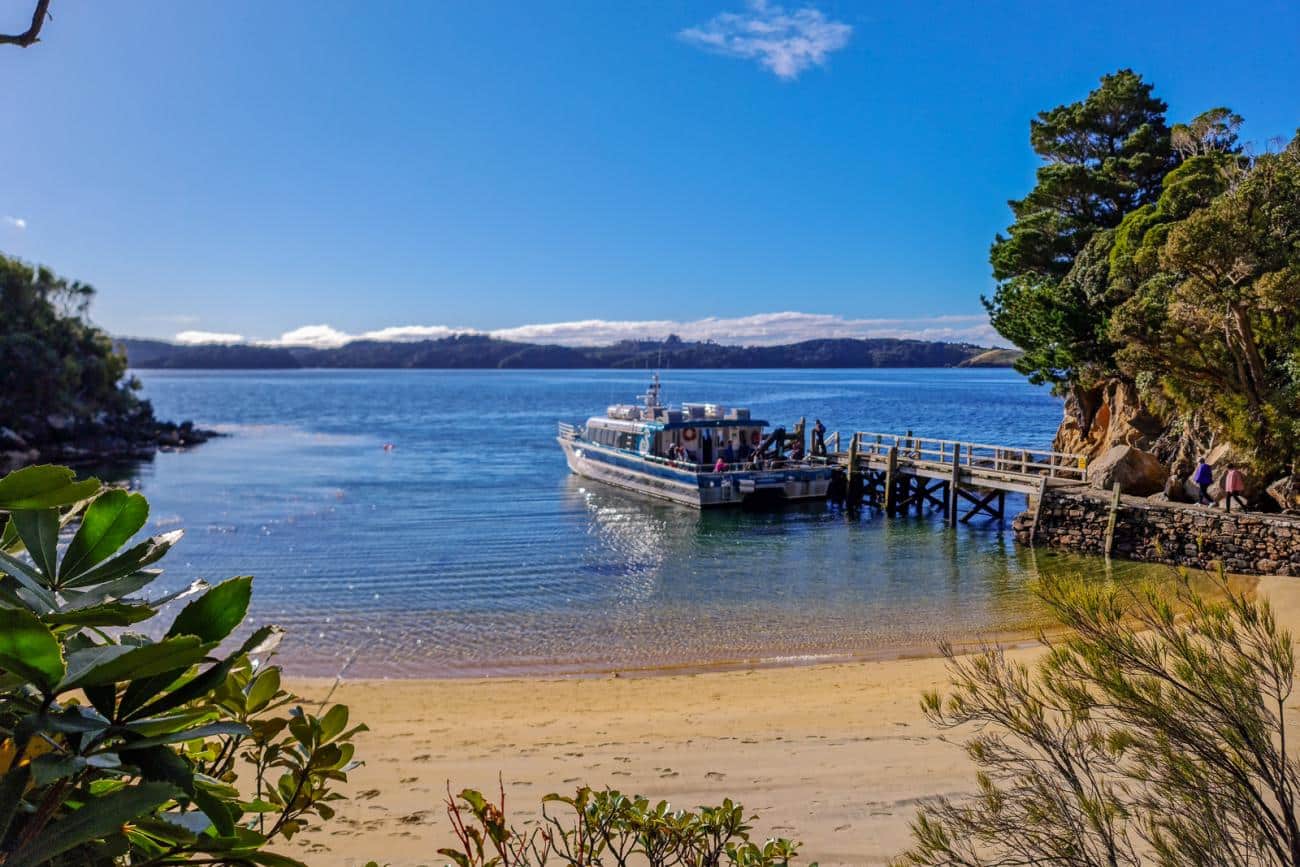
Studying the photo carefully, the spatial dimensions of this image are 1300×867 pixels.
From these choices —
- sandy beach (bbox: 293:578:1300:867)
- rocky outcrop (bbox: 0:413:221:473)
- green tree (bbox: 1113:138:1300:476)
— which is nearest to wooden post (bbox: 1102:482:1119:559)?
green tree (bbox: 1113:138:1300:476)

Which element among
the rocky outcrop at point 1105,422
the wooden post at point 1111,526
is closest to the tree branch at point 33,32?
the wooden post at point 1111,526

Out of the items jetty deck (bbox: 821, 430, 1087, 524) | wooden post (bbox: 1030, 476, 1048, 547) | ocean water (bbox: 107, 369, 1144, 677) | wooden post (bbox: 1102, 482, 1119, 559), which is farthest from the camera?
jetty deck (bbox: 821, 430, 1087, 524)

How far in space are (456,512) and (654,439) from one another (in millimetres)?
7783

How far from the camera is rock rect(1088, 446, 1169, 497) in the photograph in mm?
22375

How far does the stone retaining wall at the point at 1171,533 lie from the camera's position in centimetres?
1811

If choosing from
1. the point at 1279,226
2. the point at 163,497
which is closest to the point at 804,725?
the point at 1279,226

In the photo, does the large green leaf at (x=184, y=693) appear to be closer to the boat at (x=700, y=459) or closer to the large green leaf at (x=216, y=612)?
the large green leaf at (x=216, y=612)

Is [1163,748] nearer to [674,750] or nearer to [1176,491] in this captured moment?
[674,750]

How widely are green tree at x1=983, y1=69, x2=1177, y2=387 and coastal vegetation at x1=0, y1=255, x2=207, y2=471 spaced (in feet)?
147

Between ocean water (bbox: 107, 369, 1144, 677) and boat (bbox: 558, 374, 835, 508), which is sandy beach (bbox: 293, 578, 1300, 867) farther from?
boat (bbox: 558, 374, 835, 508)

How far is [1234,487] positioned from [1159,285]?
549 centimetres

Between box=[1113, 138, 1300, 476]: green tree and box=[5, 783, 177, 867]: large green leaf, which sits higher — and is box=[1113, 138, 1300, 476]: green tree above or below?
above

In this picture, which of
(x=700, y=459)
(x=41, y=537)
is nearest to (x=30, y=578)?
(x=41, y=537)

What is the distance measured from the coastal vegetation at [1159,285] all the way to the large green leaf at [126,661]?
20.3m
